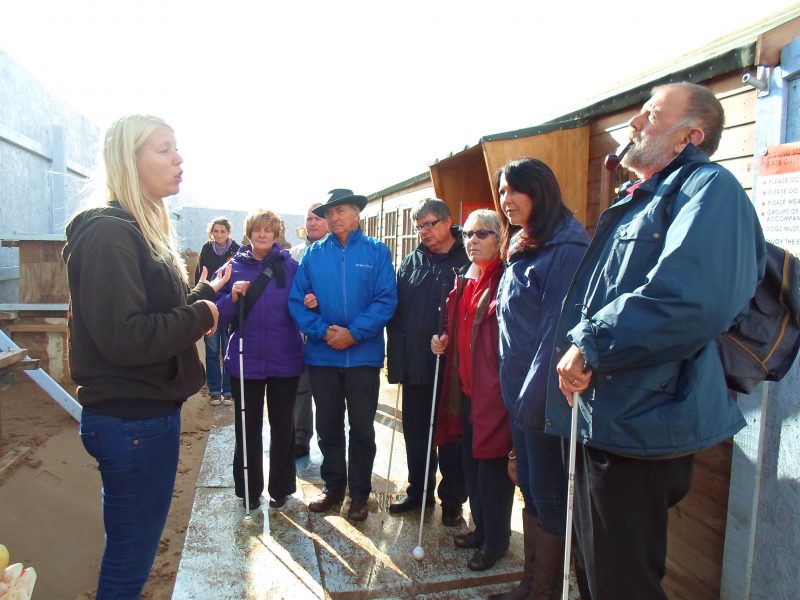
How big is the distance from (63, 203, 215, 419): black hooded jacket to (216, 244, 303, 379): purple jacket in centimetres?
157

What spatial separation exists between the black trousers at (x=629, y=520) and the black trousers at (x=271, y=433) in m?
2.27

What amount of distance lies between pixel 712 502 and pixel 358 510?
6.45ft

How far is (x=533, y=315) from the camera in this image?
2.50 m

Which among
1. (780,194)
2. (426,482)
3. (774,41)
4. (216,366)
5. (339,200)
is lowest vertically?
(426,482)

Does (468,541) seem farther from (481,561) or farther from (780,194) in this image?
(780,194)

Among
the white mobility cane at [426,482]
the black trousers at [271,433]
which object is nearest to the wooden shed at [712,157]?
the white mobility cane at [426,482]

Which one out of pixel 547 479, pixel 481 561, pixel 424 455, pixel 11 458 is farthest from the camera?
pixel 11 458

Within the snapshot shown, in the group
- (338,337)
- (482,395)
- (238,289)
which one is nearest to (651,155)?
(482,395)

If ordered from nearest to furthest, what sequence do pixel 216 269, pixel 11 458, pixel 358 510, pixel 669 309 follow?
pixel 669 309, pixel 358 510, pixel 11 458, pixel 216 269

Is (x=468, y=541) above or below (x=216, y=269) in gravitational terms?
below

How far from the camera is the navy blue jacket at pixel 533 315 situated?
2.33m

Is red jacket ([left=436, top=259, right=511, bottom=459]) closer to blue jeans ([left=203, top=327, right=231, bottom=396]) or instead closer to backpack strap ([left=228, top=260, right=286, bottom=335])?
backpack strap ([left=228, top=260, right=286, bottom=335])

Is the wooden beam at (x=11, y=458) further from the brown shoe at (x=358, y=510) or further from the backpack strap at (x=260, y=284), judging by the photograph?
the brown shoe at (x=358, y=510)

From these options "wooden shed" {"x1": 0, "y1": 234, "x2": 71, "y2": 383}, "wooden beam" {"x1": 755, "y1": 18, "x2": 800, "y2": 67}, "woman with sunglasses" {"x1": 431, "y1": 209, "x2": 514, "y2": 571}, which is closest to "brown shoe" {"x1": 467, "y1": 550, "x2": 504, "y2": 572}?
"woman with sunglasses" {"x1": 431, "y1": 209, "x2": 514, "y2": 571}
